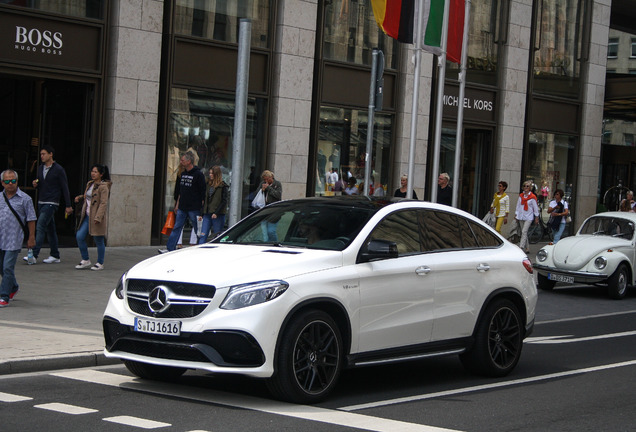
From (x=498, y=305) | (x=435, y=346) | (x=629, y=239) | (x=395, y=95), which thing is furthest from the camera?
(x=395, y=95)

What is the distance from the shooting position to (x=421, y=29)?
55.7ft

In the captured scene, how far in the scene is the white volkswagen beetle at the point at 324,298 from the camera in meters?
7.33

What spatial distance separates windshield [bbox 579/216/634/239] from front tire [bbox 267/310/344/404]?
38.6ft

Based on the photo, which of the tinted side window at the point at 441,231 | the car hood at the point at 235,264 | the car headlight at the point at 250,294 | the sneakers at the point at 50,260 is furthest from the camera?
the sneakers at the point at 50,260

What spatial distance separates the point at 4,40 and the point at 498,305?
11.0 meters

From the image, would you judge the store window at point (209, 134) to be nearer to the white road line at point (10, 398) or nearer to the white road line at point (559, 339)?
the white road line at point (559, 339)

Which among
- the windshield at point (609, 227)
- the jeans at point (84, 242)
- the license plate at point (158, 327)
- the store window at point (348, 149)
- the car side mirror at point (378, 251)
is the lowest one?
the jeans at point (84, 242)

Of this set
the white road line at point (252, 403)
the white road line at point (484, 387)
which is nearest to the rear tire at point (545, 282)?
the white road line at point (484, 387)

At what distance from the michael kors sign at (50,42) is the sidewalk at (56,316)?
346 centimetres

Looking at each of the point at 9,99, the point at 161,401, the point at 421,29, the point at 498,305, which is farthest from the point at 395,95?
the point at 161,401

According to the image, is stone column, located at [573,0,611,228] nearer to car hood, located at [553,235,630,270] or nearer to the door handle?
car hood, located at [553,235,630,270]

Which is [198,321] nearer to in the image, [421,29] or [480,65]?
[421,29]

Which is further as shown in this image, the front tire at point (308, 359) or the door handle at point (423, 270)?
the door handle at point (423, 270)

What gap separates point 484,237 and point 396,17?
8333 millimetres
